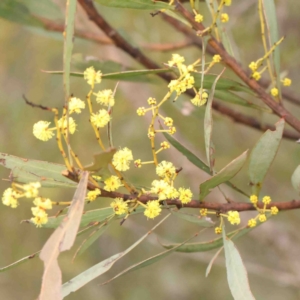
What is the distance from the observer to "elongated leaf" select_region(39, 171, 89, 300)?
0.34m

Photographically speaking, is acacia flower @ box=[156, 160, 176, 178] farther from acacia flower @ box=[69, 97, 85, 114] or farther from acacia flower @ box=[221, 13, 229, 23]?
Result: acacia flower @ box=[221, 13, 229, 23]

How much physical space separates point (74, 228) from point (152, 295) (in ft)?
5.50

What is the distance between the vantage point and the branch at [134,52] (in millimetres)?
764

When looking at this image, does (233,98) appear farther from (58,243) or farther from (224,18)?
(58,243)

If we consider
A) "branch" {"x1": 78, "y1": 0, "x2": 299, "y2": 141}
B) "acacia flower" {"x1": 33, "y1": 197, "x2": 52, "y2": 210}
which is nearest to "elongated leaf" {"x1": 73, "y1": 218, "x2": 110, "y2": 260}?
"acacia flower" {"x1": 33, "y1": 197, "x2": 52, "y2": 210}

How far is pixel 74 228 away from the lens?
1.10 ft

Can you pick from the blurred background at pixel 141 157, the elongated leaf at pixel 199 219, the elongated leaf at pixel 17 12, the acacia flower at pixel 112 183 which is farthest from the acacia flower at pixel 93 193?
the blurred background at pixel 141 157

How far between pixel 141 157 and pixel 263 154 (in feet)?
4.15

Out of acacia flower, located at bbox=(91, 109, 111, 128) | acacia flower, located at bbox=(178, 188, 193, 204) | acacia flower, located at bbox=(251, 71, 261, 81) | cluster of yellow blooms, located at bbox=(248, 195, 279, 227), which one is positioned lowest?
cluster of yellow blooms, located at bbox=(248, 195, 279, 227)

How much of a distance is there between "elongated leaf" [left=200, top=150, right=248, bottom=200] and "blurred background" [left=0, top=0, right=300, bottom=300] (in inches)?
42.3

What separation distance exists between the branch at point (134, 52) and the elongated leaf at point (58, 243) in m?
0.45

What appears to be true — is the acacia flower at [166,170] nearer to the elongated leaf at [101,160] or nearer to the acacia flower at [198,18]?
the elongated leaf at [101,160]

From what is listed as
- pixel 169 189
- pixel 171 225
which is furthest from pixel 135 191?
pixel 171 225

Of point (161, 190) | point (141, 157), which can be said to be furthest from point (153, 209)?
point (141, 157)
